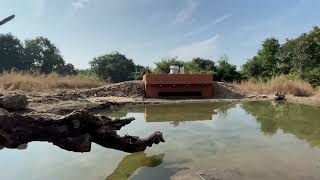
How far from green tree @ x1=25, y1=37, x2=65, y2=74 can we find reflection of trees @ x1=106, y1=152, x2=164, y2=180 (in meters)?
40.7

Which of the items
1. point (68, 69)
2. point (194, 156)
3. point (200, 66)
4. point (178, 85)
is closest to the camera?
point (194, 156)

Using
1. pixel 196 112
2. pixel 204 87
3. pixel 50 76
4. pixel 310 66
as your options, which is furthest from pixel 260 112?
pixel 310 66

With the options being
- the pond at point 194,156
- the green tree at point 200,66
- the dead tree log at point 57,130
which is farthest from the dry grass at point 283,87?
the dead tree log at point 57,130

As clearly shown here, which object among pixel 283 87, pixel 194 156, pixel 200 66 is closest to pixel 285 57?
pixel 200 66

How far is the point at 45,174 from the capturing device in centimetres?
544

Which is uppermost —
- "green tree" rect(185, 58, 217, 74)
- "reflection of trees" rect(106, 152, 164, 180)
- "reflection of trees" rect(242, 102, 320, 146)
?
"green tree" rect(185, 58, 217, 74)

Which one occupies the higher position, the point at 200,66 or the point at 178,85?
the point at 200,66

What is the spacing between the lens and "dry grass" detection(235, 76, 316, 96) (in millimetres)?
17891

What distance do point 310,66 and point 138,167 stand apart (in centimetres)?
2416

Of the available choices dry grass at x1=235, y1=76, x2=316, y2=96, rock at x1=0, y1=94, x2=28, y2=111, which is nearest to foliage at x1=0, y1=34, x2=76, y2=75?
dry grass at x1=235, y1=76, x2=316, y2=96

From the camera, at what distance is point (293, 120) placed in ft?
33.8

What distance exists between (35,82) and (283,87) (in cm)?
1174

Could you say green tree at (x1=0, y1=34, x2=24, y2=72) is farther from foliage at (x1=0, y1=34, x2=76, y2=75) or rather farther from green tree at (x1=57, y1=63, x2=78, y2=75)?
green tree at (x1=57, y1=63, x2=78, y2=75)

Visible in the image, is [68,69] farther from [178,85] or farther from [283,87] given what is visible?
[283,87]
